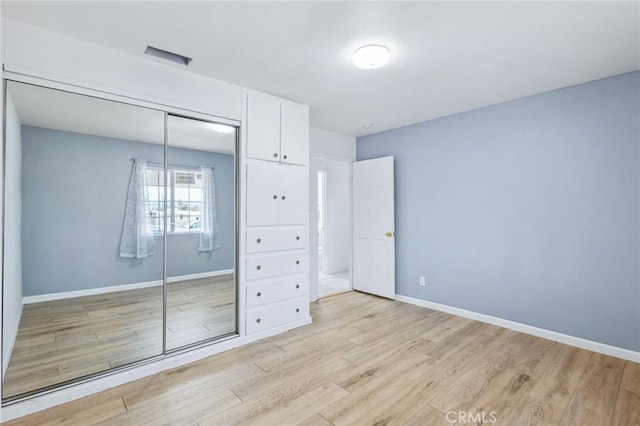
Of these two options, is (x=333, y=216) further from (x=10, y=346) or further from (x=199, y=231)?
(x=10, y=346)

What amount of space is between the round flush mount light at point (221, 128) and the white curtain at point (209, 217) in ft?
1.24

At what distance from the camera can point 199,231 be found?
2881 millimetres

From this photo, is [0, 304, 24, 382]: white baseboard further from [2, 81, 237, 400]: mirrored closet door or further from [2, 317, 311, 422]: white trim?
[2, 317, 311, 422]: white trim

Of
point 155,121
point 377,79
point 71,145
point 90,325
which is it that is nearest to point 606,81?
point 377,79

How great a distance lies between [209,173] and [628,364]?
13.3 feet

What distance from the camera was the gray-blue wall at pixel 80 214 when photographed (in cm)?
223

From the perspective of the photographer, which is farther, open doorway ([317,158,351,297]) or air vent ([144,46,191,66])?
open doorway ([317,158,351,297])

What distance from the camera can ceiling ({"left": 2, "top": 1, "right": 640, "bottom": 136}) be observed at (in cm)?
188

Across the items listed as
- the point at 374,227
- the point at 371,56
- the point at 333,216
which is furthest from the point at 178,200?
the point at 333,216

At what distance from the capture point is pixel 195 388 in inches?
88.7

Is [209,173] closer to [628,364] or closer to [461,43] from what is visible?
[461,43]

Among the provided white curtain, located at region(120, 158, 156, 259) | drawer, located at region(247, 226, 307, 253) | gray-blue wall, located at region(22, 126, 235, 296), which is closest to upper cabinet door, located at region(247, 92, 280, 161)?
gray-blue wall, located at region(22, 126, 235, 296)

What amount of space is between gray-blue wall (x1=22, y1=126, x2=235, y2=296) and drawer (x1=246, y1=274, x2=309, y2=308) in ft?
2.15

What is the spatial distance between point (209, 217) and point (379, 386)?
2.06m
